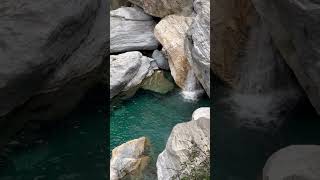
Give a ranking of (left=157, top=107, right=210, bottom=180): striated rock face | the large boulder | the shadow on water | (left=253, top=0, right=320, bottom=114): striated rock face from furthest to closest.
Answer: (left=157, top=107, right=210, bottom=180): striated rock face, the shadow on water, the large boulder, (left=253, top=0, right=320, bottom=114): striated rock face

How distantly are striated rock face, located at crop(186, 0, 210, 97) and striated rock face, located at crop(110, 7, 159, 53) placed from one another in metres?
2.47

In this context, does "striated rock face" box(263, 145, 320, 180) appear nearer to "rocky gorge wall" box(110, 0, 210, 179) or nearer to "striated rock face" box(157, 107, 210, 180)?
"striated rock face" box(157, 107, 210, 180)

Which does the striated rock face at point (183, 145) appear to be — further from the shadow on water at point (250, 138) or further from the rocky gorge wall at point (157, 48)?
the shadow on water at point (250, 138)

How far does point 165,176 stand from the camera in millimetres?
7246

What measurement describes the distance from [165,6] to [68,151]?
914 cm

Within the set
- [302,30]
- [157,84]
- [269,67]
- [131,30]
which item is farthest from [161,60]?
[302,30]

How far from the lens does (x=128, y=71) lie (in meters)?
11.5

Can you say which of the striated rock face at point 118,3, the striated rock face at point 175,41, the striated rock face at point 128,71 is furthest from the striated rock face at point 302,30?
the striated rock face at point 118,3

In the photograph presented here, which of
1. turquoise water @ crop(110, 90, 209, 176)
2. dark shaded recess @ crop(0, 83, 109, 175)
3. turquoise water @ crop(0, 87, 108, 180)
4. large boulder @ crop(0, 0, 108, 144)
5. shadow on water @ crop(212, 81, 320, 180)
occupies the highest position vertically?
large boulder @ crop(0, 0, 108, 144)

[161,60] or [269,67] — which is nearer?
[269,67]

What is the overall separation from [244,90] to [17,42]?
11.1ft

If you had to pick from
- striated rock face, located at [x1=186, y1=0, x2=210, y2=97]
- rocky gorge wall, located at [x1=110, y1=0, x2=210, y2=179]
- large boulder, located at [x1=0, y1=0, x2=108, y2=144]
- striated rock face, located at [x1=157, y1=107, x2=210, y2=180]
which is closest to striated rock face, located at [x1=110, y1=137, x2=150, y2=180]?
rocky gorge wall, located at [x1=110, y1=0, x2=210, y2=179]

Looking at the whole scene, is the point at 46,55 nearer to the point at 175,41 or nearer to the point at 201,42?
the point at 201,42

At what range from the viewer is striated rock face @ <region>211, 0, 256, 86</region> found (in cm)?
568
